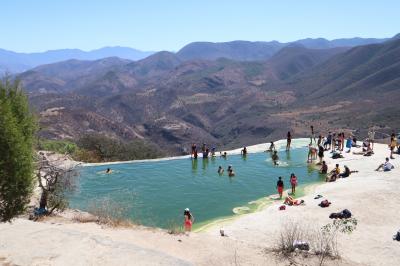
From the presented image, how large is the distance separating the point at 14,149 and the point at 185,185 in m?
16.5

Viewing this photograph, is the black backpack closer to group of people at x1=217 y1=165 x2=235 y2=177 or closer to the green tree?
group of people at x1=217 y1=165 x2=235 y2=177

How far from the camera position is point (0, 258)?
43.9ft

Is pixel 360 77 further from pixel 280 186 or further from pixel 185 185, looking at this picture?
pixel 280 186

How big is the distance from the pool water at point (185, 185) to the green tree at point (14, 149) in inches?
327

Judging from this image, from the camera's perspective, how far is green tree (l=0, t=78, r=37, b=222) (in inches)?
530

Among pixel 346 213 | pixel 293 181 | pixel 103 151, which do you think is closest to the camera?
pixel 346 213

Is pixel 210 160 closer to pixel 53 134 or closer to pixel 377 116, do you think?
pixel 53 134

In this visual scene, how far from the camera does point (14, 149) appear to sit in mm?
13617

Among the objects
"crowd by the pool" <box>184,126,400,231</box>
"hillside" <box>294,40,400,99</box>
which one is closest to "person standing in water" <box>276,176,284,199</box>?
"crowd by the pool" <box>184,126,400,231</box>

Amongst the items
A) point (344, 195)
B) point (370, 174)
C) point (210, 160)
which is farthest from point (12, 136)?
point (210, 160)

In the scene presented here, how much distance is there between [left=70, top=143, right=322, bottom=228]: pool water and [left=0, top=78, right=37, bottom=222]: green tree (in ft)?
27.2

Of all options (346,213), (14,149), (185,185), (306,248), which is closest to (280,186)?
(346,213)

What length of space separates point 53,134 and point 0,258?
2756 inches

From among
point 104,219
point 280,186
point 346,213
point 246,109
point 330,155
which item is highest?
point 246,109
